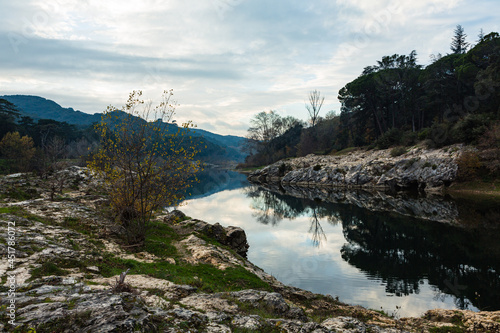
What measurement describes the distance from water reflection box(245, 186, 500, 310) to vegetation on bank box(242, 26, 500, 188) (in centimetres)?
1385

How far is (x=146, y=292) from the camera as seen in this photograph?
7.79 metres

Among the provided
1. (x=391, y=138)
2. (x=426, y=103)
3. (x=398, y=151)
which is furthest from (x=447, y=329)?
(x=426, y=103)

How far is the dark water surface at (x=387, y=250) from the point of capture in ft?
40.9

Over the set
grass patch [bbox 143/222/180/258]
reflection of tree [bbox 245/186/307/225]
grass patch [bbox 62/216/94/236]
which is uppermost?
grass patch [bbox 62/216/94/236]

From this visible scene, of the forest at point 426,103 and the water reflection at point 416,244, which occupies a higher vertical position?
the forest at point 426,103

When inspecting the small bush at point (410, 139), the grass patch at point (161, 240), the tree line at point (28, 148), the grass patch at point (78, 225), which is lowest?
the grass patch at point (161, 240)

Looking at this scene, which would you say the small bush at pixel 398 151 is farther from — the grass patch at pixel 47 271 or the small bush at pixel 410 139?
the grass patch at pixel 47 271

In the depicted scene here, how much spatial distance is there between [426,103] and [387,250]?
5336cm

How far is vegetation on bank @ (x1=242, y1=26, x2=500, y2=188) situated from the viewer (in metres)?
41.2

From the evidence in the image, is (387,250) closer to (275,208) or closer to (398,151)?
(275,208)

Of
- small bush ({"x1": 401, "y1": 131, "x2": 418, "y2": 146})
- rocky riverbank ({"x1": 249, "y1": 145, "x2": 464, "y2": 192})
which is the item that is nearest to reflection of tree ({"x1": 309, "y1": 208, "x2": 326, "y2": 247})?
rocky riverbank ({"x1": 249, "y1": 145, "x2": 464, "y2": 192})

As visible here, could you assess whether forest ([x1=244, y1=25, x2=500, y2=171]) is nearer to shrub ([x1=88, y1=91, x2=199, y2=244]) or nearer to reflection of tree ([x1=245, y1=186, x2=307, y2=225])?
reflection of tree ([x1=245, y1=186, x2=307, y2=225])

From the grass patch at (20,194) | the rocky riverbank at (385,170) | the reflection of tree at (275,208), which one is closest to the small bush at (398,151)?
the rocky riverbank at (385,170)

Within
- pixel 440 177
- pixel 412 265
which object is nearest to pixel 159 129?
pixel 412 265
